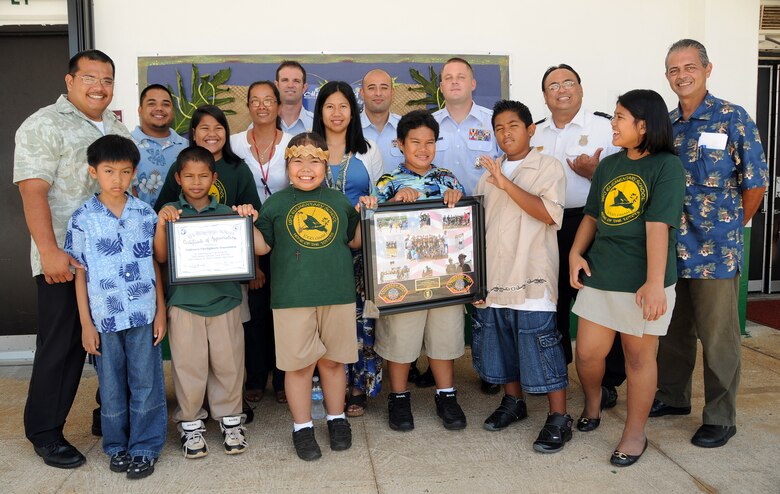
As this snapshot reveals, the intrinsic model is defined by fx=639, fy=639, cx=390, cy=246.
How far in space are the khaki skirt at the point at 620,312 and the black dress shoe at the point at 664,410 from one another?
902 mm

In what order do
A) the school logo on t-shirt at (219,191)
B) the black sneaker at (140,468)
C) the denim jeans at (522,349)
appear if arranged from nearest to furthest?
1. the black sneaker at (140,468)
2. the denim jeans at (522,349)
3. the school logo on t-shirt at (219,191)

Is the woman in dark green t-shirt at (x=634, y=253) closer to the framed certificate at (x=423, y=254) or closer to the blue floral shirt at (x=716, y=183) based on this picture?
the blue floral shirt at (x=716, y=183)

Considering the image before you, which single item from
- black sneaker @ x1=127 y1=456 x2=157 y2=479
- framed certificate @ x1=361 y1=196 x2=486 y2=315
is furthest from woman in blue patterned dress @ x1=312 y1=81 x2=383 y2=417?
black sneaker @ x1=127 y1=456 x2=157 y2=479

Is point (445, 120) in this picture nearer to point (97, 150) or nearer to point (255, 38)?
point (255, 38)

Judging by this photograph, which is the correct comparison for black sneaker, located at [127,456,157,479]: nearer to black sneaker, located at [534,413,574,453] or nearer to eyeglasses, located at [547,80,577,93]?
black sneaker, located at [534,413,574,453]

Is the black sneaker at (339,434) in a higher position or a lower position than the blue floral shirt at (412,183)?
lower

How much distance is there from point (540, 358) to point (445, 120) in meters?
1.87

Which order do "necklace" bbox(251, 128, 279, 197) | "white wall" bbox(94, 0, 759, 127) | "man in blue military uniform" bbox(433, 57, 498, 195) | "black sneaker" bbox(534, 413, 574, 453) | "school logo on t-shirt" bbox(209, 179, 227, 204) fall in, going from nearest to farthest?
"black sneaker" bbox(534, 413, 574, 453) → "school logo on t-shirt" bbox(209, 179, 227, 204) → "necklace" bbox(251, 128, 279, 197) → "man in blue military uniform" bbox(433, 57, 498, 195) → "white wall" bbox(94, 0, 759, 127)

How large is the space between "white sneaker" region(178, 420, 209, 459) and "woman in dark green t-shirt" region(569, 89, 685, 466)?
2003mm

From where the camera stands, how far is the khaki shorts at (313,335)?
3.23m

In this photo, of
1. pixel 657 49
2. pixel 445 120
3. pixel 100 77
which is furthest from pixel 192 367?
pixel 657 49

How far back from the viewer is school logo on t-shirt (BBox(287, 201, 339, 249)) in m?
3.22

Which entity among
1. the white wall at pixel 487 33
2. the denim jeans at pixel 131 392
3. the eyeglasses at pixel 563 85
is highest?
the white wall at pixel 487 33

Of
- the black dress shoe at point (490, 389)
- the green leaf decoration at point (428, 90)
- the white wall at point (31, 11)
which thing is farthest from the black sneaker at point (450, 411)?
the white wall at point (31, 11)
